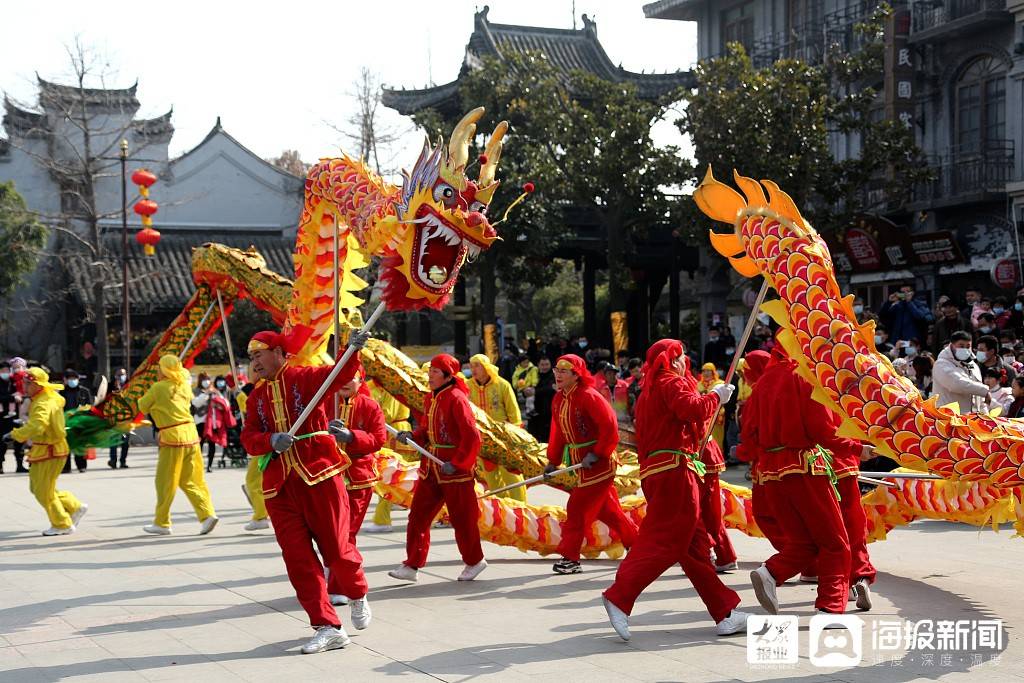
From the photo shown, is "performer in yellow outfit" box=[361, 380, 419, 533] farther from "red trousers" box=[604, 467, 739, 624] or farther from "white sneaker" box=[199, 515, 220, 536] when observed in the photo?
"red trousers" box=[604, 467, 739, 624]

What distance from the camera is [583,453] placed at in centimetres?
824

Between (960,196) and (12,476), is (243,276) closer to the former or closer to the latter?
(12,476)

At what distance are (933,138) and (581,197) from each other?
6.03m

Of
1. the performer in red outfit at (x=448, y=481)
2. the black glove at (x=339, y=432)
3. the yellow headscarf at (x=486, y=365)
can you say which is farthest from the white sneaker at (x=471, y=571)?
the yellow headscarf at (x=486, y=365)

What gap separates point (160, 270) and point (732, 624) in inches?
819

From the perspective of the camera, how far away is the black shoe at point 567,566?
8039mm

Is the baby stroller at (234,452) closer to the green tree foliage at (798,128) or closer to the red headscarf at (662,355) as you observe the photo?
the green tree foliage at (798,128)

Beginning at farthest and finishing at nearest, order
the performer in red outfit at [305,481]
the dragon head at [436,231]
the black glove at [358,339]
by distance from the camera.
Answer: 1. the dragon head at [436,231]
2. the black glove at [358,339]
3. the performer in red outfit at [305,481]

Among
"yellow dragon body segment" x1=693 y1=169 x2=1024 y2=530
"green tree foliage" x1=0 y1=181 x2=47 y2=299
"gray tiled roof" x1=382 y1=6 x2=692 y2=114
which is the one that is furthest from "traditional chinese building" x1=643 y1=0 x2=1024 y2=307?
"green tree foliage" x1=0 y1=181 x2=47 y2=299

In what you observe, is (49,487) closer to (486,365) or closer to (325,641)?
(486,365)

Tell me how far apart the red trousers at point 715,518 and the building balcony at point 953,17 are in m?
12.9

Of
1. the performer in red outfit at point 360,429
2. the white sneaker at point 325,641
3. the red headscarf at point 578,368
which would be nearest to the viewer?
the white sneaker at point 325,641

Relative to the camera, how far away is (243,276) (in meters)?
10.9

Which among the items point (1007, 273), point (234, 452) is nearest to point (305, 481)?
point (234, 452)
